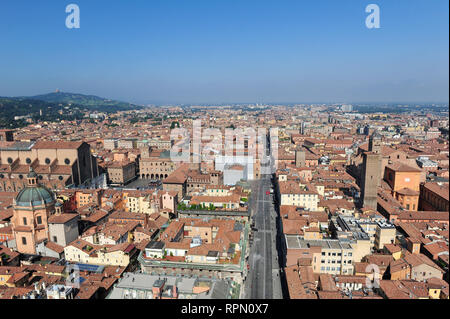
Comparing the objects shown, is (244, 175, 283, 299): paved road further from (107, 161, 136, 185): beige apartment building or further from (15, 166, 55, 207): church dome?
(107, 161, 136, 185): beige apartment building

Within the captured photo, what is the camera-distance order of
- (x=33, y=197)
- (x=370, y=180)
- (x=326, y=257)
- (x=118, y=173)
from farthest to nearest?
(x=118, y=173), (x=370, y=180), (x=33, y=197), (x=326, y=257)

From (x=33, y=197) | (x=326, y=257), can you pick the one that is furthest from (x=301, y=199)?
(x=33, y=197)

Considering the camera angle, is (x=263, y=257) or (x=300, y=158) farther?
(x=300, y=158)

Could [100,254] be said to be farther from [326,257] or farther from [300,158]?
[300,158]

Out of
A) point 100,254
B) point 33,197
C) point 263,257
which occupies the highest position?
point 33,197

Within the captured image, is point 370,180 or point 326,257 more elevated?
point 370,180

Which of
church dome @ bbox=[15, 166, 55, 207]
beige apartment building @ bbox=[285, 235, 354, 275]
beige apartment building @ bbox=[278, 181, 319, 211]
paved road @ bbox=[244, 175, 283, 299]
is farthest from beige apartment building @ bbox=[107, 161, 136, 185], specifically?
beige apartment building @ bbox=[285, 235, 354, 275]
